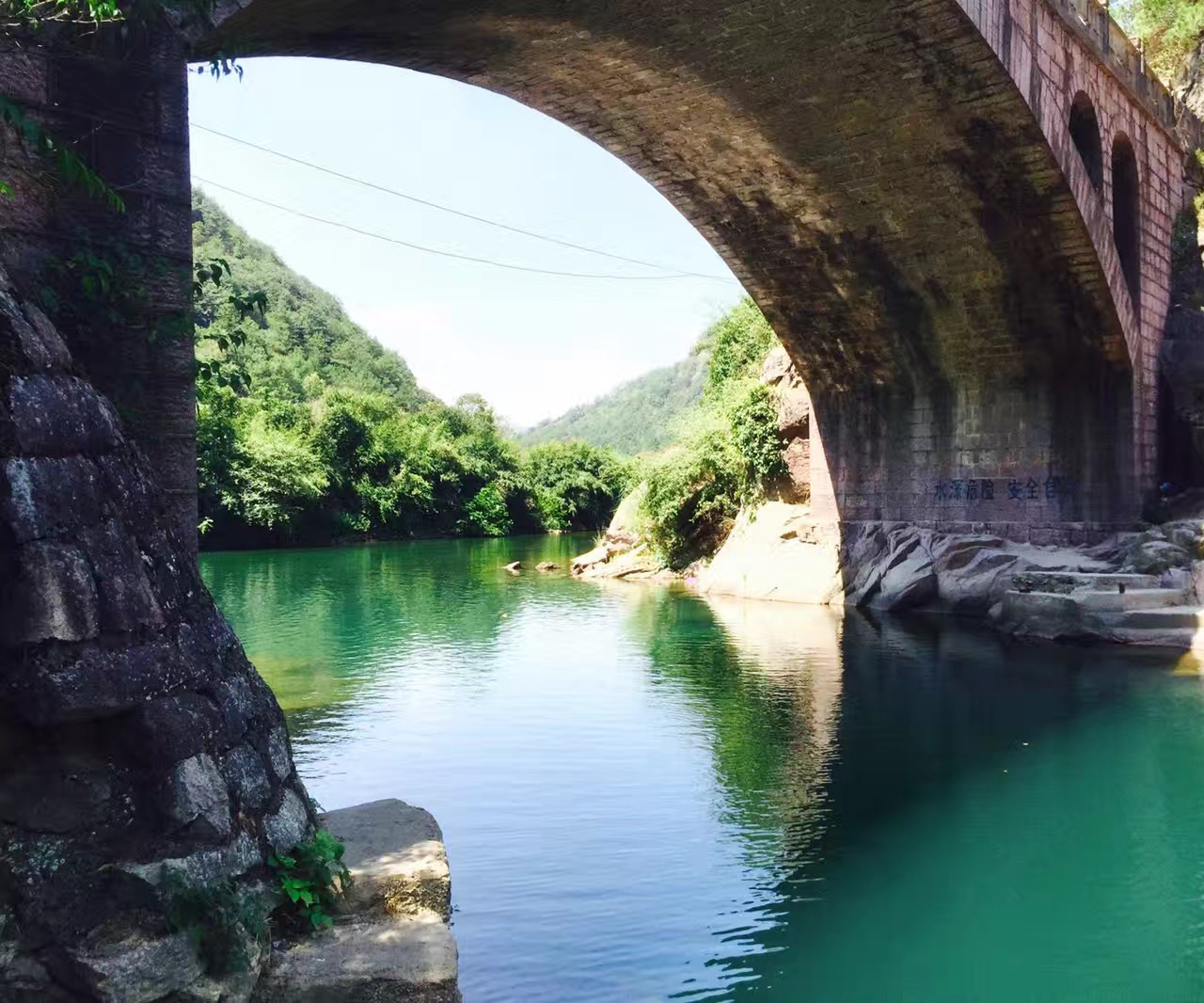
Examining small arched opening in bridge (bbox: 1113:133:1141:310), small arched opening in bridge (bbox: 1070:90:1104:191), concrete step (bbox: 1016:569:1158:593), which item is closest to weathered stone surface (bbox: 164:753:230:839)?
concrete step (bbox: 1016:569:1158:593)

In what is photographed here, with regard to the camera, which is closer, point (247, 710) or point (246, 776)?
point (246, 776)

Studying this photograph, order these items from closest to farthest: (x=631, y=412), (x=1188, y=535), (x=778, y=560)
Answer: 1. (x=1188, y=535)
2. (x=778, y=560)
3. (x=631, y=412)

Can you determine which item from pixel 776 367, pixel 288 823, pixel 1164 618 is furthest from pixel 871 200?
pixel 288 823

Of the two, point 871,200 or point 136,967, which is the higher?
point 871,200

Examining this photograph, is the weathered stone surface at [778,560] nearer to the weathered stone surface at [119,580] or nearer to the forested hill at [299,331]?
the weathered stone surface at [119,580]

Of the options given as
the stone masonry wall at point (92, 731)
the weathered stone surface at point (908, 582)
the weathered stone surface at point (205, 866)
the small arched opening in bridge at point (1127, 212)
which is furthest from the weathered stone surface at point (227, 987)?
the small arched opening in bridge at point (1127, 212)

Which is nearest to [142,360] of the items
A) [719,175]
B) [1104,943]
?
[1104,943]

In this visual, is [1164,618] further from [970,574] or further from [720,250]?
[720,250]

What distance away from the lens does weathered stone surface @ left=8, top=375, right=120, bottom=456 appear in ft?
10.2

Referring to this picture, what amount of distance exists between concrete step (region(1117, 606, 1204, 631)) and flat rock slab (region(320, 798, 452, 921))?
9153 mm

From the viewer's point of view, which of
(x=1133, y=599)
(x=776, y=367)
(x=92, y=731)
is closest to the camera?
(x=92, y=731)

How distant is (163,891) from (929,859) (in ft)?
12.3

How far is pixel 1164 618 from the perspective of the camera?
1125cm

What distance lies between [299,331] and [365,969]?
198 feet
